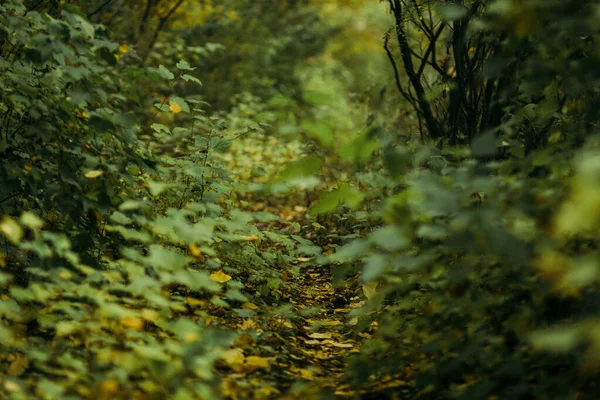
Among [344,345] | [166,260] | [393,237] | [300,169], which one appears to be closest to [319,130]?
[300,169]

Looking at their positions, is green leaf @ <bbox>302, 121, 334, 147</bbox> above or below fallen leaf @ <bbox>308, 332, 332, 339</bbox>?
above

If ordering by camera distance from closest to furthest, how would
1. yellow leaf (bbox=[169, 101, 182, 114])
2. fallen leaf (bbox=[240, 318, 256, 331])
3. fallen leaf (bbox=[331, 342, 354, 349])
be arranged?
fallen leaf (bbox=[240, 318, 256, 331])
fallen leaf (bbox=[331, 342, 354, 349])
yellow leaf (bbox=[169, 101, 182, 114])

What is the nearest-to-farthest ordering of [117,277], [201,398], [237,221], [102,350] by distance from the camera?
[201,398]
[102,350]
[117,277]
[237,221]

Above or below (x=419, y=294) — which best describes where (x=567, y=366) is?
below

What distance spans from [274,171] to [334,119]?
450 cm

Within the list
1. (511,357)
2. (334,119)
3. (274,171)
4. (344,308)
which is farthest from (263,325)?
(334,119)

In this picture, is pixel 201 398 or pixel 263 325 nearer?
pixel 201 398

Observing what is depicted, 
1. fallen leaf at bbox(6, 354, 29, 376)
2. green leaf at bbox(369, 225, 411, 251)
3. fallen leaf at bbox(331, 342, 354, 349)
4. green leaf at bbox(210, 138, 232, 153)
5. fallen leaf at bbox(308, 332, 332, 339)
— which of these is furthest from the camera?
green leaf at bbox(210, 138, 232, 153)

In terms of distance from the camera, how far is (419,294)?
8.80 feet

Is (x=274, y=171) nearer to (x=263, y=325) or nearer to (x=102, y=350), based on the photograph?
(x=263, y=325)

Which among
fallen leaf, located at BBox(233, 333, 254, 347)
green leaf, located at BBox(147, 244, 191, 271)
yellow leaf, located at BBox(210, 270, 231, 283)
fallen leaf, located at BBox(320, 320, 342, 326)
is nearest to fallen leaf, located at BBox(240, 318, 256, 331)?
fallen leaf, located at BBox(233, 333, 254, 347)

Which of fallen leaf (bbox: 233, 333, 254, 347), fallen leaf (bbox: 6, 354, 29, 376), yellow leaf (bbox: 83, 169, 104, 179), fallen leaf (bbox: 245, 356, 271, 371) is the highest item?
yellow leaf (bbox: 83, 169, 104, 179)

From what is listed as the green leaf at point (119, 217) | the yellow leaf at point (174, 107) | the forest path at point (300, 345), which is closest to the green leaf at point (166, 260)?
the green leaf at point (119, 217)

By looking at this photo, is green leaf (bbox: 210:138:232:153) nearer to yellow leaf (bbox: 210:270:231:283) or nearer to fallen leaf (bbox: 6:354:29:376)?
yellow leaf (bbox: 210:270:231:283)
